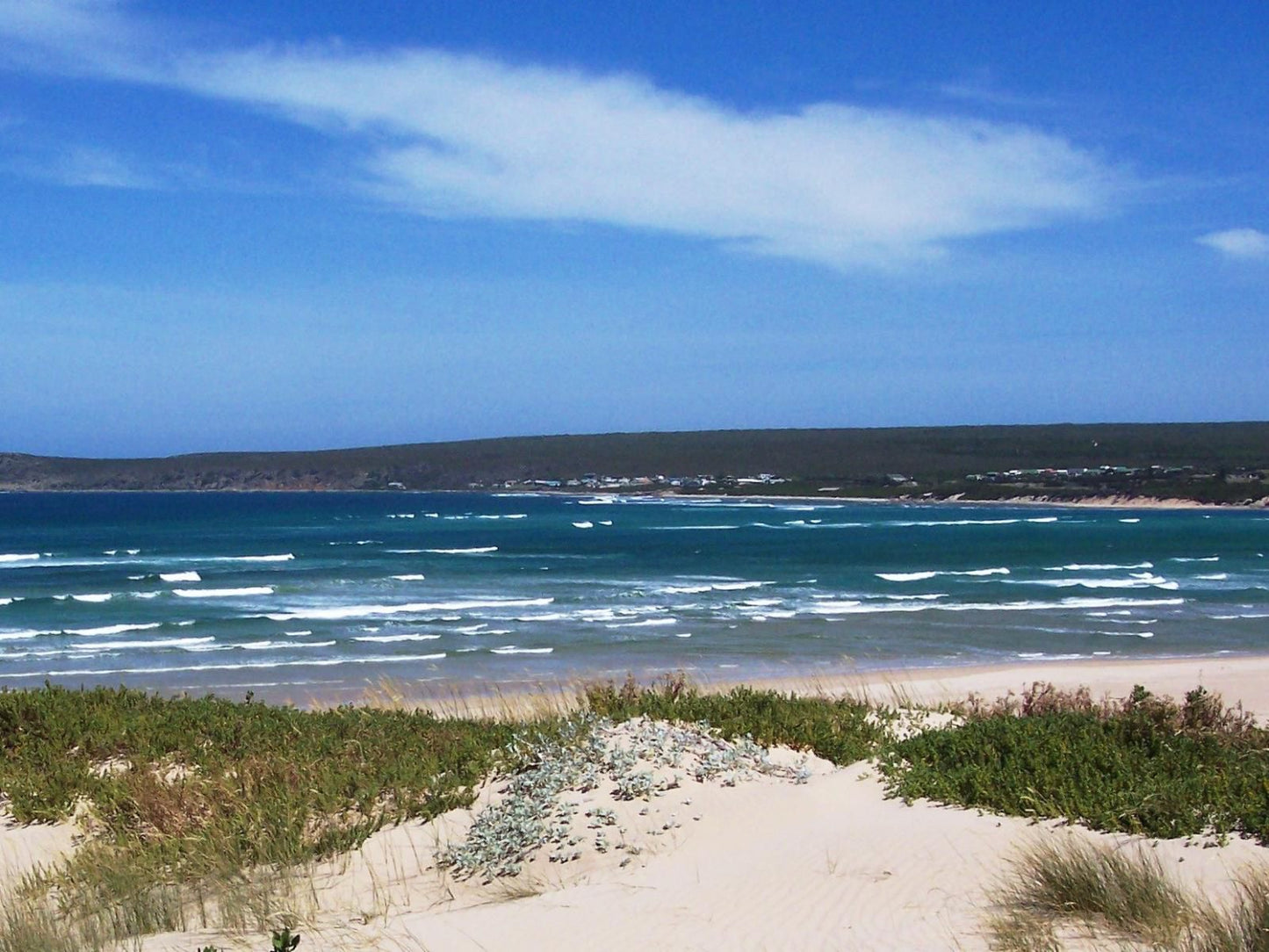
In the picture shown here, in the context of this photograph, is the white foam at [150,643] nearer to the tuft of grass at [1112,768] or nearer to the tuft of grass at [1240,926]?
the tuft of grass at [1112,768]

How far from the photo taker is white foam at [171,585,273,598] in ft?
123

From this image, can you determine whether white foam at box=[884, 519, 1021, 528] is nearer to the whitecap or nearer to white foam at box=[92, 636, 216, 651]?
the whitecap

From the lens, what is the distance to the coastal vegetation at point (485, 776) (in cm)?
646

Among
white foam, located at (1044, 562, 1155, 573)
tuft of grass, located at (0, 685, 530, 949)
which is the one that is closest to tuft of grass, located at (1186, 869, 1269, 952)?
tuft of grass, located at (0, 685, 530, 949)

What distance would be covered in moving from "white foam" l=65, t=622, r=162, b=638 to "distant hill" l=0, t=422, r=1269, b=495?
362 ft

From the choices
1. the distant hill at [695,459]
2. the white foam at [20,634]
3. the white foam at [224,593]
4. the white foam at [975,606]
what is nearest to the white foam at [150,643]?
the white foam at [20,634]

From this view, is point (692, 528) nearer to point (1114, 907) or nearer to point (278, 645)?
point (278, 645)

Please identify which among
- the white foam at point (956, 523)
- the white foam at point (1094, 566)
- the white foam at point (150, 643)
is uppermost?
the white foam at point (150, 643)

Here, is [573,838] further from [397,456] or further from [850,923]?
[397,456]

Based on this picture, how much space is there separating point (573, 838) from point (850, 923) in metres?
2.15

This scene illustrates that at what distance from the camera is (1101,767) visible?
27.4 feet

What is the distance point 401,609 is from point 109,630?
7448mm

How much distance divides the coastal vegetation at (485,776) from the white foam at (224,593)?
2612 centimetres

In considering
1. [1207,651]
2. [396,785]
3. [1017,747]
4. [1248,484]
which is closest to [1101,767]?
[1017,747]
